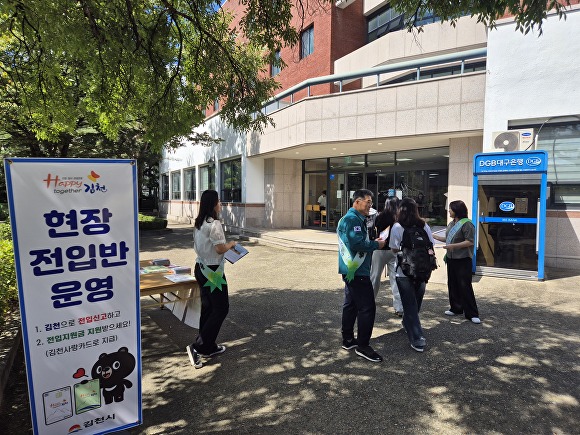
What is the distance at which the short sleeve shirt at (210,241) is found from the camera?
12.1 ft

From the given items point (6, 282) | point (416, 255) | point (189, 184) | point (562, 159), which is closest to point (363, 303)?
point (416, 255)

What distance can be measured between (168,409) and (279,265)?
6.22 m

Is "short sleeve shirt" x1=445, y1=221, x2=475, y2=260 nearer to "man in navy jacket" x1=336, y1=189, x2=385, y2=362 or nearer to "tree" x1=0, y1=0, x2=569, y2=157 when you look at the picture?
"man in navy jacket" x1=336, y1=189, x2=385, y2=362

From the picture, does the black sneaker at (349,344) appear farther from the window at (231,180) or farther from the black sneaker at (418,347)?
the window at (231,180)

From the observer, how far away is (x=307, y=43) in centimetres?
1847

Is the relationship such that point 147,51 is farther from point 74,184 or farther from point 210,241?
point 74,184

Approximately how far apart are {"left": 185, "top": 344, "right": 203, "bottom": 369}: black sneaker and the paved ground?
7 centimetres

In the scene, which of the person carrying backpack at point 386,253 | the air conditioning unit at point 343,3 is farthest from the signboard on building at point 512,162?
the air conditioning unit at point 343,3

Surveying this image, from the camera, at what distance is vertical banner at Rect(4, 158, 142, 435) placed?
216 centimetres

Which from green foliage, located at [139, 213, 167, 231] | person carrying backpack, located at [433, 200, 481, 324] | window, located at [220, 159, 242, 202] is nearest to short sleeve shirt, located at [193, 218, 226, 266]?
person carrying backpack, located at [433, 200, 481, 324]

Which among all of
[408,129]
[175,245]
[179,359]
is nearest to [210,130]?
[175,245]

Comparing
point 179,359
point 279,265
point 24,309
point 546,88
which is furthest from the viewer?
point 279,265

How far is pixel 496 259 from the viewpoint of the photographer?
25.5 feet

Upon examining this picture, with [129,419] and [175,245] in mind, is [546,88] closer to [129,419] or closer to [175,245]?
[129,419]
